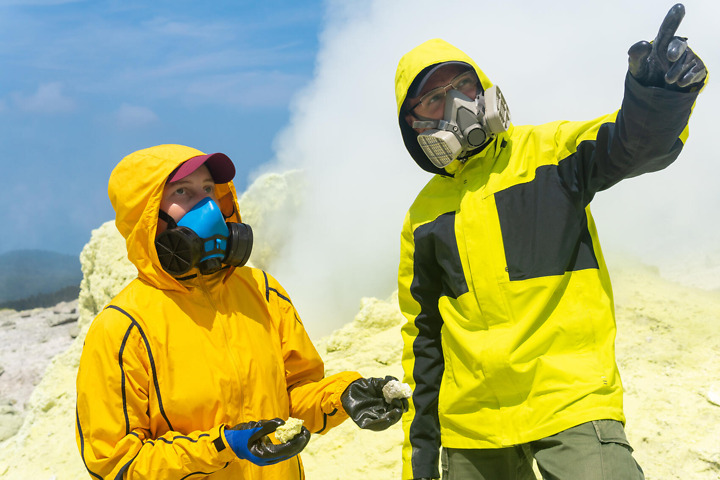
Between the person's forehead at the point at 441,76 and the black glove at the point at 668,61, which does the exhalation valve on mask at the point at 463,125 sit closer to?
the person's forehead at the point at 441,76

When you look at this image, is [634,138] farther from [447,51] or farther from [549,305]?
[447,51]

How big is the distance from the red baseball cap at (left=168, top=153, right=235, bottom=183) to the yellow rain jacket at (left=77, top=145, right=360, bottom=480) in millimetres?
40

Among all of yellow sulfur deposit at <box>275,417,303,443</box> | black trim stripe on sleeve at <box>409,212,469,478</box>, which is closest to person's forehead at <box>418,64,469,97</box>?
black trim stripe on sleeve at <box>409,212,469,478</box>

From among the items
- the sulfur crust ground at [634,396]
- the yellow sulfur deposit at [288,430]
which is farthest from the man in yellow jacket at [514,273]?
the sulfur crust ground at [634,396]

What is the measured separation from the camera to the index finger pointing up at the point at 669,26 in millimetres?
1889

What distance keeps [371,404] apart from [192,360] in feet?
2.41

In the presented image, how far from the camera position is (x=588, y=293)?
244cm

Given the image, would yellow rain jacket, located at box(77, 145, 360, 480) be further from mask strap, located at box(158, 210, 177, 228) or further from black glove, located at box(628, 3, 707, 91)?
black glove, located at box(628, 3, 707, 91)

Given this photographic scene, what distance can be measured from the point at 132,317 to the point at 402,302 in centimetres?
119

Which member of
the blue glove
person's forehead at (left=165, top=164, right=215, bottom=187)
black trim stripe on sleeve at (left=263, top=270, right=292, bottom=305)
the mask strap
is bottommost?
the blue glove

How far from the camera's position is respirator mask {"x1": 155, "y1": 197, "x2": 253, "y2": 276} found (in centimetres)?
238

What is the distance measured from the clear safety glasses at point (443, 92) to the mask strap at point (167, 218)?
4.02ft

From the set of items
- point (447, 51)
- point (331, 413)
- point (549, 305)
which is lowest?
point (331, 413)

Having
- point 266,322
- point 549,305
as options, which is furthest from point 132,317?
point 549,305
